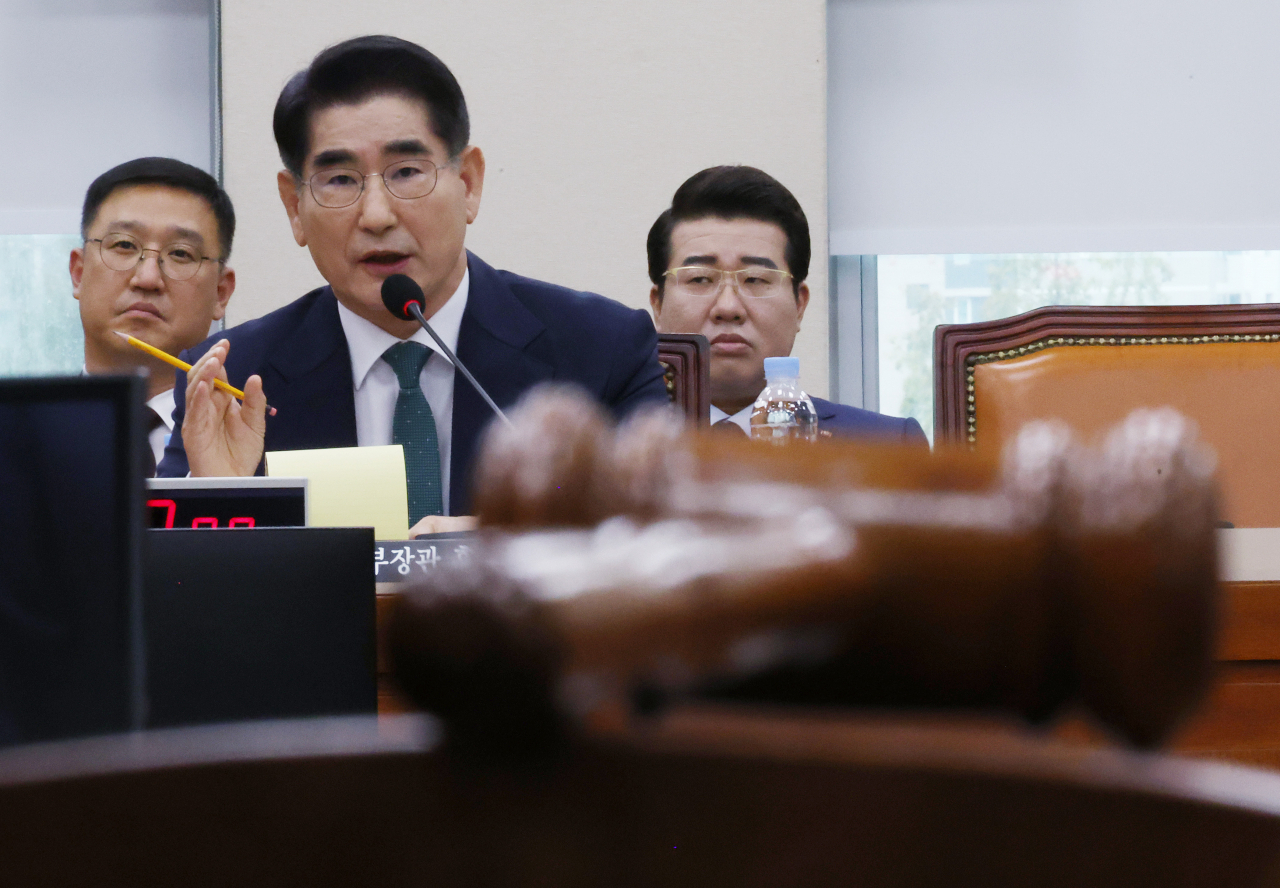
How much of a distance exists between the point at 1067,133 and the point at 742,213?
1.20m

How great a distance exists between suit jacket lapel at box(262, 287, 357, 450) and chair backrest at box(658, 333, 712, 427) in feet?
1.33

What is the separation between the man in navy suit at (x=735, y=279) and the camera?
1922 mm

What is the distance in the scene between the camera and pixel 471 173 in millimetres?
1697

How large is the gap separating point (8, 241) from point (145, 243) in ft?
3.49

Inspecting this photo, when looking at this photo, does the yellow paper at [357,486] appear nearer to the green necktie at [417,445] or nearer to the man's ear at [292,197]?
the green necktie at [417,445]

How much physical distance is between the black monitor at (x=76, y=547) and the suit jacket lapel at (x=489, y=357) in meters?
1.06

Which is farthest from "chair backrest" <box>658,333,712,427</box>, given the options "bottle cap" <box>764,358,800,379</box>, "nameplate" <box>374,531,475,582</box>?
"nameplate" <box>374,531,475,582</box>

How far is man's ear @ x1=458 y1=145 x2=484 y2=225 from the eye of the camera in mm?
1675

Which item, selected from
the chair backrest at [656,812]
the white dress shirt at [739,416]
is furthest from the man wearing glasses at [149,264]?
the chair backrest at [656,812]

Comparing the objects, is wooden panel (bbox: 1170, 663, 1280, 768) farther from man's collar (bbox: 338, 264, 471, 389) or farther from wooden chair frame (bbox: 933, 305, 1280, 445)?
man's collar (bbox: 338, 264, 471, 389)

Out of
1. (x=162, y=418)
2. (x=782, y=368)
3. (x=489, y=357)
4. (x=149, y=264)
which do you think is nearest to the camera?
(x=782, y=368)

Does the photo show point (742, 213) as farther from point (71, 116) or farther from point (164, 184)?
point (71, 116)

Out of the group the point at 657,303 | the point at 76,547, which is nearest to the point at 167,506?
the point at 76,547

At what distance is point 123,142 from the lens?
283cm
